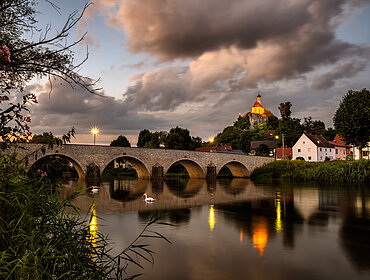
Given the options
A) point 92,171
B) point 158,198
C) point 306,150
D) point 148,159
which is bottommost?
point 158,198

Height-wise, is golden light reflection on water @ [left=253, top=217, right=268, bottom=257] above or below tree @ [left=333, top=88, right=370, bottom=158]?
below

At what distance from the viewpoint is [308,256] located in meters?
6.46

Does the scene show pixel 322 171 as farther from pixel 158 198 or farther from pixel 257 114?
pixel 257 114

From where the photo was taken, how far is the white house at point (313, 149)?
62250 millimetres

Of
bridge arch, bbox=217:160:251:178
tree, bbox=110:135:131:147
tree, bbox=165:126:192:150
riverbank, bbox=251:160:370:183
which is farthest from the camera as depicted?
tree, bbox=110:135:131:147

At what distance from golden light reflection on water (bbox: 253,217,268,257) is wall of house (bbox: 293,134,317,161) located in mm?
56438

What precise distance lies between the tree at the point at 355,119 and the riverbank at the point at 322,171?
4436mm

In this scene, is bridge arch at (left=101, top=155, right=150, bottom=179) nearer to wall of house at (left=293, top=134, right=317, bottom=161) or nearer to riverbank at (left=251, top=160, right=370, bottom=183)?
riverbank at (left=251, top=160, right=370, bottom=183)

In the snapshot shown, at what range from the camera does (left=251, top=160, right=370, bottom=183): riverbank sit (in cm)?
3238

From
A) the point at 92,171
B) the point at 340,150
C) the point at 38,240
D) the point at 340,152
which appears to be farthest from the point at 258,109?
the point at 38,240

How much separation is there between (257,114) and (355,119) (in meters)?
99.3

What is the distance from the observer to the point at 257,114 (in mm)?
136250

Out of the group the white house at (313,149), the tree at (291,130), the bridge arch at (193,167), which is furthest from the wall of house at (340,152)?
the bridge arch at (193,167)

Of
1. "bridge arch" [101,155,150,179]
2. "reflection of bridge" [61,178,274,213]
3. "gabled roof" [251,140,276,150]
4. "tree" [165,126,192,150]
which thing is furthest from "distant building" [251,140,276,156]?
"reflection of bridge" [61,178,274,213]
